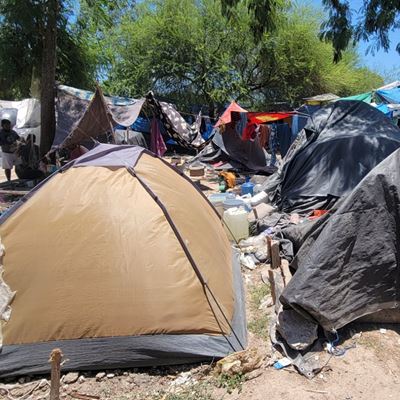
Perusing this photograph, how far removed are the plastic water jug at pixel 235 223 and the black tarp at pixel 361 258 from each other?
94.8 inches

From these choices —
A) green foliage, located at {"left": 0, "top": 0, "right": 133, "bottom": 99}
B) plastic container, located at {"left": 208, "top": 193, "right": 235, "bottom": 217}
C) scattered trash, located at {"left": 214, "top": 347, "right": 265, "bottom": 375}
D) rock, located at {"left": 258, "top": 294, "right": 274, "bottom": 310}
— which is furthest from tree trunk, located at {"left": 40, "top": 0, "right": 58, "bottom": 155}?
scattered trash, located at {"left": 214, "top": 347, "right": 265, "bottom": 375}

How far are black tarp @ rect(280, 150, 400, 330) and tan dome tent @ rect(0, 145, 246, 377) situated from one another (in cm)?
75

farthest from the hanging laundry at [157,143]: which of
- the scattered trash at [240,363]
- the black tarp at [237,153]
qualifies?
the scattered trash at [240,363]

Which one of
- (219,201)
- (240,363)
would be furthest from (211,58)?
(240,363)

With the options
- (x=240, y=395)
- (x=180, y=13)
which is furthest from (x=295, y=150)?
(x=180, y=13)

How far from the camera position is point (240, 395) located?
289 centimetres

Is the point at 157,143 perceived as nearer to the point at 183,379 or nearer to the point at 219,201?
the point at 219,201

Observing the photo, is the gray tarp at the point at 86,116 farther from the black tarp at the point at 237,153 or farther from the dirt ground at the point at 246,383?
the dirt ground at the point at 246,383

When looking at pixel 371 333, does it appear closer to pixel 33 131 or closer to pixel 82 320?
pixel 82 320

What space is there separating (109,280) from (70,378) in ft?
2.46

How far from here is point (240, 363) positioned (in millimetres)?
3059

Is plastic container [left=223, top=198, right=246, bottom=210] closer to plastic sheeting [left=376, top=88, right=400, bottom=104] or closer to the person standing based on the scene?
the person standing

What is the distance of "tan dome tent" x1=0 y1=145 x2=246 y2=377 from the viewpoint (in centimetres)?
306

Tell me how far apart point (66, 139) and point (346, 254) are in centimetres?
671
